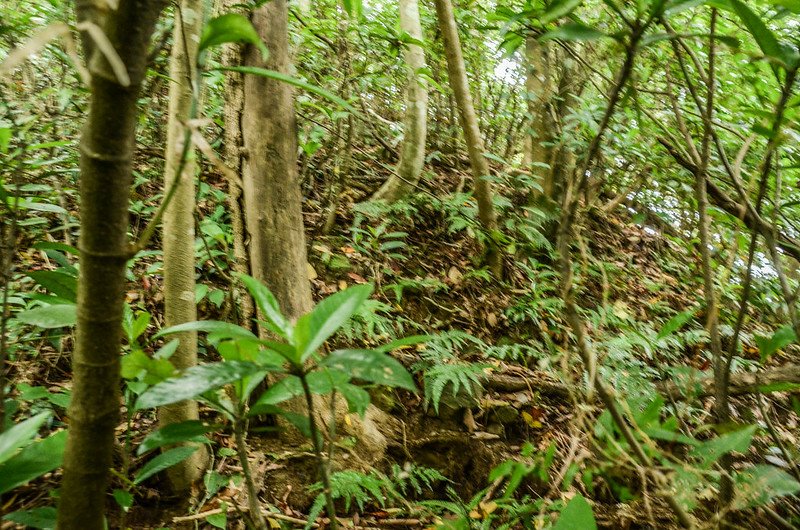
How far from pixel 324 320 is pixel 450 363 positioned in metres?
2.41

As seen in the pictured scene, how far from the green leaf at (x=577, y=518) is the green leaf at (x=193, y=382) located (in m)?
0.81

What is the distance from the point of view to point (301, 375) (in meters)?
0.84

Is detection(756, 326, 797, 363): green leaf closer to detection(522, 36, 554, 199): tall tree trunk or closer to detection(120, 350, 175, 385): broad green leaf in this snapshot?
detection(120, 350, 175, 385): broad green leaf

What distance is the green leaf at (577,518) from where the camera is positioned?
108 centimetres

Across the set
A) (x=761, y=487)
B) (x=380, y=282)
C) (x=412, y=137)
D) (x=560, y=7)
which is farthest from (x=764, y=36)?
(x=412, y=137)

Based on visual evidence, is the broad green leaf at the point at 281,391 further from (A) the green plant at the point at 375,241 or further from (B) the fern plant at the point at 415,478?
(A) the green plant at the point at 375,241

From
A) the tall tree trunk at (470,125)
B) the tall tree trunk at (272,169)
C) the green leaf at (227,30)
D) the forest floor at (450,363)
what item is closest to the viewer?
the green leaf at (227,30)

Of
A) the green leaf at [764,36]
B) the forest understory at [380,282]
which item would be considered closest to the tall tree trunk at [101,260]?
the forest understory at [380,282]

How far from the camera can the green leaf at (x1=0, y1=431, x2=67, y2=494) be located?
851 mm

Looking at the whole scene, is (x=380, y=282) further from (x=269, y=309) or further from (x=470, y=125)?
(x=269, y=309)

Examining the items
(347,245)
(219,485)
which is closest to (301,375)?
(219,485)

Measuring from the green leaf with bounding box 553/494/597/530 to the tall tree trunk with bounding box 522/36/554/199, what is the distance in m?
4.06

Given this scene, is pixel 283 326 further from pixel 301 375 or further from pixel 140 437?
pixel 140 437

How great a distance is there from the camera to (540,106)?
4.93 m
